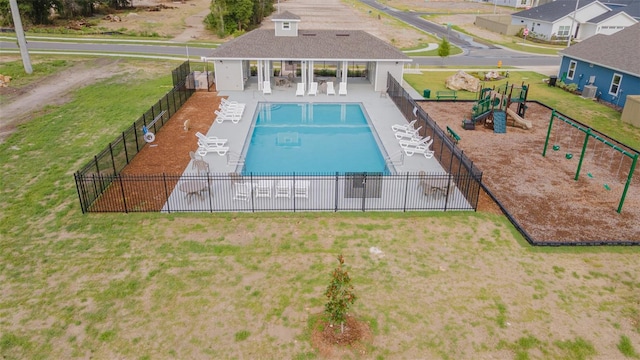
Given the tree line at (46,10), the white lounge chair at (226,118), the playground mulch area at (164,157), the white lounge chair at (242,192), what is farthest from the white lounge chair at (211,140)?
the tree line at (46,10)

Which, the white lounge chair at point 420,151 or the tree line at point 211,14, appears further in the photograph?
the tree line at point 211,14

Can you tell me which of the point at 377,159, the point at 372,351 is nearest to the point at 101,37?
the point at 377,159

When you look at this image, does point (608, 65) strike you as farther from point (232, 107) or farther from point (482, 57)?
point (232, 107)

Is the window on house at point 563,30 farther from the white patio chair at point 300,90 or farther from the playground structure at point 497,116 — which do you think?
the white patio chair at point 300,90

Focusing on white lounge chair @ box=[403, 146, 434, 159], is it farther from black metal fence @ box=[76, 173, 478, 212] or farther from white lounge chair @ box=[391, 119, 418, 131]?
black metal fence @ box=[76, 173, 478, 212]

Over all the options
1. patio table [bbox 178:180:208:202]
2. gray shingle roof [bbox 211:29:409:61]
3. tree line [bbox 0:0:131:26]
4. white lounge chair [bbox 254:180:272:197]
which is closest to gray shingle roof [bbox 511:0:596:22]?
gray shingle roof [bbox 211:29:409:61]

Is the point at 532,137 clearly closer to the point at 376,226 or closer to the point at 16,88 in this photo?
the point at 376,226

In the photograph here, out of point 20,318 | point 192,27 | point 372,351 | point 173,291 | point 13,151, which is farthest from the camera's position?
point 192,27

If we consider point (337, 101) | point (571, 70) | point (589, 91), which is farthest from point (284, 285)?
point (571, 70)
